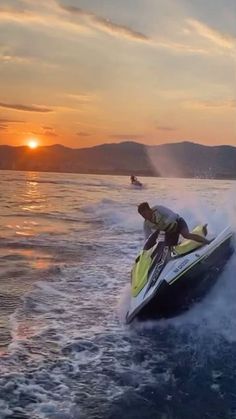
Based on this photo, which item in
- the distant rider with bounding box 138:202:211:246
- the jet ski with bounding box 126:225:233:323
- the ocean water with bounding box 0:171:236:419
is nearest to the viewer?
the ocean water with bounding box 0:171:236:419

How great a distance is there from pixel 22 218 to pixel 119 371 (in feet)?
63.3

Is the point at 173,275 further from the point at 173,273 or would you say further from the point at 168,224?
the point at 168,224

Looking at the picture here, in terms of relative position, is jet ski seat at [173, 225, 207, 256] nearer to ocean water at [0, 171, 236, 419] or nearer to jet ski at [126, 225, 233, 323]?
jet ski at [126, 225, 233, 323]

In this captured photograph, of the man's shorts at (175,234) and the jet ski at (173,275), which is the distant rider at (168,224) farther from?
the jet ski at (173,275)

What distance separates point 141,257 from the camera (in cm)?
983

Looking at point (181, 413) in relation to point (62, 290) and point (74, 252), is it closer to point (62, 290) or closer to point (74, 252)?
point (62, 290)

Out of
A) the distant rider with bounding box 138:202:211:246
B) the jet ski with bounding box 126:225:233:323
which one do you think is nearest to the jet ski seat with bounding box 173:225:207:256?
the jet ski with bounding box 126:225:233:323

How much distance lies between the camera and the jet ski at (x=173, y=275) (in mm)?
8695

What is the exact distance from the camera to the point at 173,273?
8742 millimetres

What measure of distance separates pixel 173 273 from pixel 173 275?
0.05m

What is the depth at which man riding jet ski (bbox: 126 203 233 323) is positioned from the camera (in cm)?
870

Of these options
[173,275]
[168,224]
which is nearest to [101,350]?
[173,275]

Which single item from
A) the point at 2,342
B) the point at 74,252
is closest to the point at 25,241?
the point at 74,252

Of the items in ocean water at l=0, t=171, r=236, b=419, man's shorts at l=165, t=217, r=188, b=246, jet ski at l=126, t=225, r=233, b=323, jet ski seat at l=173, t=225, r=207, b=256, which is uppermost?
man's shorts at l=165, t=217, r=188, b=246
